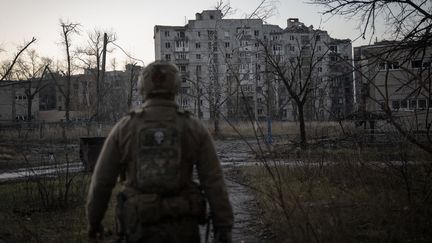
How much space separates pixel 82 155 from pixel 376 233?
10240 millimetres

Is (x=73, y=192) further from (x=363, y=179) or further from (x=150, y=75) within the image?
(x=150, y=75)

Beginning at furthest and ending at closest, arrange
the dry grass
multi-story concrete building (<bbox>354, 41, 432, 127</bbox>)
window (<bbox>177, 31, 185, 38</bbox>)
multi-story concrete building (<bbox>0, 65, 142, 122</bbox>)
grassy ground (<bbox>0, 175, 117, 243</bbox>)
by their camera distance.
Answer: window (<bbox>177, 31, 185, 38</bbox>)
multi-story concrete building (<bbox>0, 65, 142, 122</bbox>)
the dry grass
grassy ground (<bbox>0, 175, 117, 243</bbox>)
multi-story concrete building (<bbox>354, 41, 432, 127</bbox>)

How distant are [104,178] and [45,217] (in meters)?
5.16

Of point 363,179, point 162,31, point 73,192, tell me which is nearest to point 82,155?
point 73,192

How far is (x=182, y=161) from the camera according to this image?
2945 millimetres

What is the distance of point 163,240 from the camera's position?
2861 mm

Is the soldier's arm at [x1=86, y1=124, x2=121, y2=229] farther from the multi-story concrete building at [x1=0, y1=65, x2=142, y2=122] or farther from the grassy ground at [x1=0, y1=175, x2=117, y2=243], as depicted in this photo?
the multi-story concrete building at [x1=0, y1=65, x2=142, y2=122]

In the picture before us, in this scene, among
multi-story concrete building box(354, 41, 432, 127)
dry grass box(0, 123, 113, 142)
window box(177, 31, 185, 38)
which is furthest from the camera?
window box(177, 31, 185, 38)

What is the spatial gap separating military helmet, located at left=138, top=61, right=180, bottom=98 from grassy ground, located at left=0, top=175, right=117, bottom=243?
2847 millimetres

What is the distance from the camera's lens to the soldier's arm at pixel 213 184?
9.55 ft

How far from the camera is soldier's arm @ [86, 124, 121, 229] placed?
2.93 meters

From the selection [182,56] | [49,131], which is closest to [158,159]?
[49,131]

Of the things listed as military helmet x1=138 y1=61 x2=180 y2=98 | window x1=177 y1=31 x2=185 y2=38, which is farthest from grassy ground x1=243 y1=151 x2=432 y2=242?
window x1=177 y1=31 x2=185 y2=38

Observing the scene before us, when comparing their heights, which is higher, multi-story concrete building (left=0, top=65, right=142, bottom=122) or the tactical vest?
multi-story concrete building (left=0, top=65, right=142, bottom=122)
